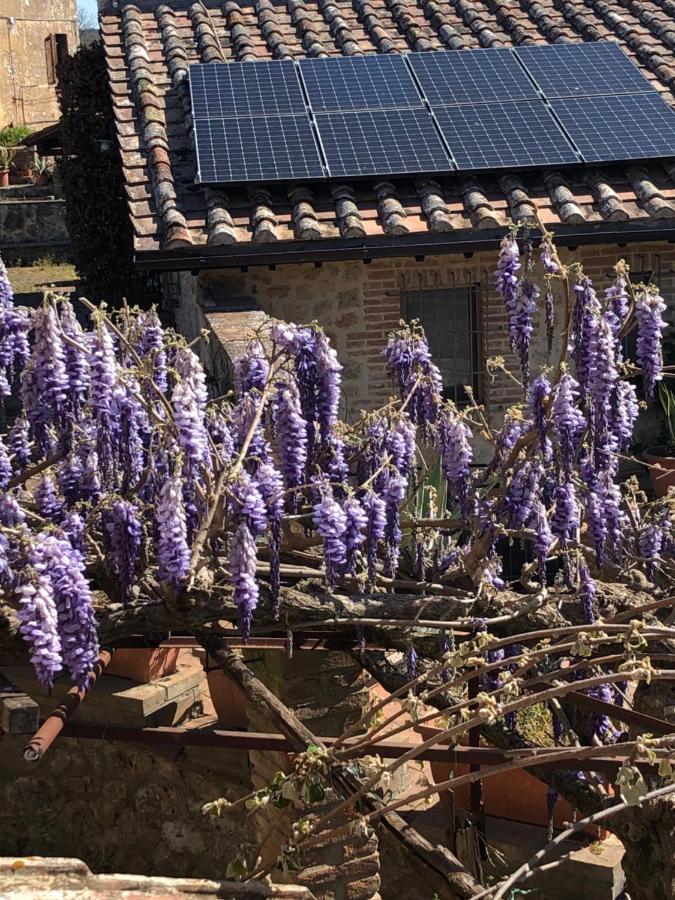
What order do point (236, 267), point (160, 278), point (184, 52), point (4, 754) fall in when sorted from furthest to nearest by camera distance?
point (160, 278) < point (184, 52) < point (236, 267) < point (4, 754)

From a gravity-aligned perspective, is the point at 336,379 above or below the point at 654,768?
above

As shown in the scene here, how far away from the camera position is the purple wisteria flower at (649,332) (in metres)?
4.83

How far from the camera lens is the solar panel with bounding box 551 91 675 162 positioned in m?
10.1

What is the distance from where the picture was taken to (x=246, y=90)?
428 inches

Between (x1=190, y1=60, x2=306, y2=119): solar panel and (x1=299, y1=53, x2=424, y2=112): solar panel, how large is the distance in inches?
5.8

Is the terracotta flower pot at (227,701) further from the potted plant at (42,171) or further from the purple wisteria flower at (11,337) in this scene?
the potted plant at (42,171)

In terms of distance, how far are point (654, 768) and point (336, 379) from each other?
1786 millimetres

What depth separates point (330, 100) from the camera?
10719 mm

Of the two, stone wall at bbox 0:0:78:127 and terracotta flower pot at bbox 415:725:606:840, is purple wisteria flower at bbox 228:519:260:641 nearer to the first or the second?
terracotta flower pot at bbox 415:725:606:840

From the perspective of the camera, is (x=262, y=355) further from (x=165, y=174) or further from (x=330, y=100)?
(x=330, y=100)

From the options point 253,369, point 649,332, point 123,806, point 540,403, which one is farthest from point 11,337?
point 123,806

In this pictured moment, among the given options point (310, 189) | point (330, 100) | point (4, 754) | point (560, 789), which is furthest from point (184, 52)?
point (560, 789)

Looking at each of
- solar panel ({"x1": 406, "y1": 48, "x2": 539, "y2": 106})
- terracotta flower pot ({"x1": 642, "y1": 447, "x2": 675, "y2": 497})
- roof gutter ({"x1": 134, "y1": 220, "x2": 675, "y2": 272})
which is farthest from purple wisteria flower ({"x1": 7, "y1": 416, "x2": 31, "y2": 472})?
solar panel ({"x1": 406, "y1": 48, "x2": 539, "y2": 106})

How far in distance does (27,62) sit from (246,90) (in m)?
25.2
